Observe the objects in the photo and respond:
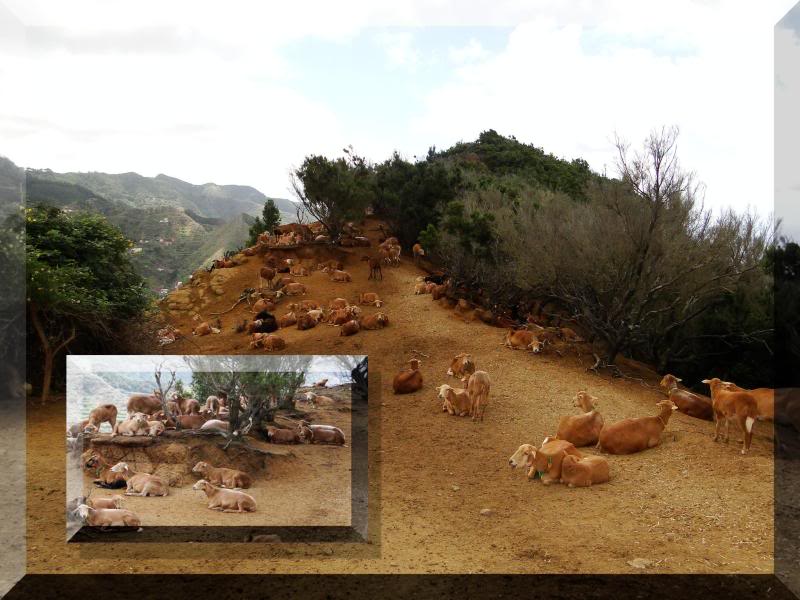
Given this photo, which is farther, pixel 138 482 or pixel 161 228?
pixel 161 228

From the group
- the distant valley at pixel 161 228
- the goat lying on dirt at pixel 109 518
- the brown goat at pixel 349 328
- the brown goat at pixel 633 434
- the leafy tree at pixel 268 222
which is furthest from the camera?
the distant valley at pixel 161 228

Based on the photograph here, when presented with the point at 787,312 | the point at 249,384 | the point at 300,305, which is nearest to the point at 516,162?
the point at 300,305

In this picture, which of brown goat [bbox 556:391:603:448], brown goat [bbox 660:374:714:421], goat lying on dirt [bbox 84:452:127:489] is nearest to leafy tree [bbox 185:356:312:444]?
goat lying on dirt [bbox 84:452:127:489]

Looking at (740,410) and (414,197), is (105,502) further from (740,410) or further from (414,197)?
Result: (414,197)

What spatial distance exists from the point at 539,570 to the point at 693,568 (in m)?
1.27

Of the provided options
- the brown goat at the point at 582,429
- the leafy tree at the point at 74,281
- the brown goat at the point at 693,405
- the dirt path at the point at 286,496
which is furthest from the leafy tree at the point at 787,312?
the leafy tree at the point at 74,281

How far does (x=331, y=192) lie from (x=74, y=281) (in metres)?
11.9

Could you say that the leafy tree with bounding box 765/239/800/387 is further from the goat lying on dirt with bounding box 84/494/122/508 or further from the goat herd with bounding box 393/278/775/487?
the goat lying on dirt with bounding box 84/494/122/508

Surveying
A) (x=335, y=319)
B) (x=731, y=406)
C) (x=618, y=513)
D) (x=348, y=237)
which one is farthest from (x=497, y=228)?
(x=618, y=513)

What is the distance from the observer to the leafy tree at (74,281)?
9.69 meters

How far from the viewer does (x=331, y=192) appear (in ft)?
72.1

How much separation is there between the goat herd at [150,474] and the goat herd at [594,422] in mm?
2981

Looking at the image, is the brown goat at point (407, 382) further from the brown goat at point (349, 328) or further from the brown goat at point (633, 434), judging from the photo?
the brown goat at point (633, 434)

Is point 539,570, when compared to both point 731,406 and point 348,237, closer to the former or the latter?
point 731,406
